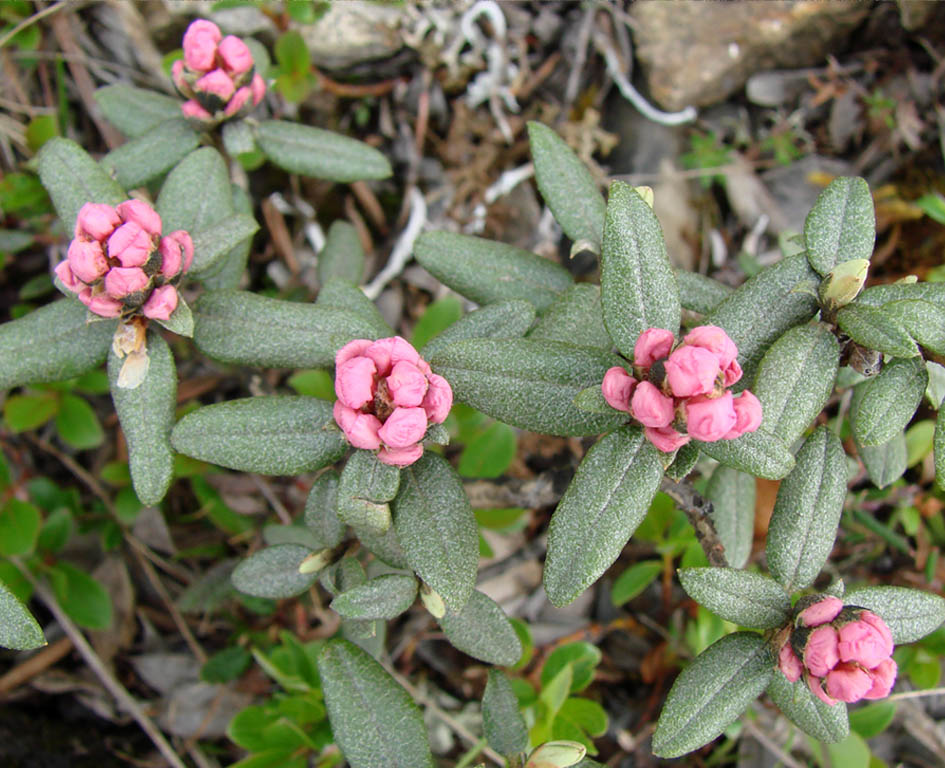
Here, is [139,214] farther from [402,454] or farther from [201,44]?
[402,454]

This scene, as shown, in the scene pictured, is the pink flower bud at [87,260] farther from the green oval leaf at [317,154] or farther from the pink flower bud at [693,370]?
the pink flower bud at [693,370]

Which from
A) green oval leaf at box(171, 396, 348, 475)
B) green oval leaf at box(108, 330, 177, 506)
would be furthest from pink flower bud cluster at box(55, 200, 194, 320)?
green oval leaf at box(171, 396, 348, 475)

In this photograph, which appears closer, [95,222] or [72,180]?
[95,222]

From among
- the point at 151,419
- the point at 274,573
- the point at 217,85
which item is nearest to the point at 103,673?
the point at 274,573

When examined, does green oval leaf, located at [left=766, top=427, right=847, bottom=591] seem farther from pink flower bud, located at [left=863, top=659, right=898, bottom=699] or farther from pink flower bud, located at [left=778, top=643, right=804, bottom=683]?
pink flower bud, located at [left=863, top=659, right=898, bottom=699]

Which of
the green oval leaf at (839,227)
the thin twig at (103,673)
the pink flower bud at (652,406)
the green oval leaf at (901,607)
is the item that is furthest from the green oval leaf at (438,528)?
the thin twig at (103,673)

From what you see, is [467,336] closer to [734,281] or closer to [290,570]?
[290,570]
